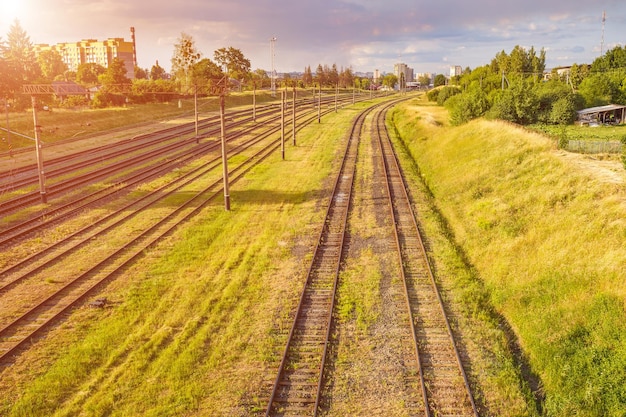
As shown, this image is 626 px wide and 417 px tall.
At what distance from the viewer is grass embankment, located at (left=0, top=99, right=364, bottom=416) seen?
11.3 m

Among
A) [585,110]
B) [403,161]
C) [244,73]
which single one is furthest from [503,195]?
[244,73]

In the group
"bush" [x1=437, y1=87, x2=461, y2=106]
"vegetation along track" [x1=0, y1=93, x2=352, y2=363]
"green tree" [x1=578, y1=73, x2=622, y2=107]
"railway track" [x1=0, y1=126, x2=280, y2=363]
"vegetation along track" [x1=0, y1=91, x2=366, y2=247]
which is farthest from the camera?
"bush" [x1=437, y1=87, x2=461, y2=106]

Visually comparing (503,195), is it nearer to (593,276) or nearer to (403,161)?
(593,276)

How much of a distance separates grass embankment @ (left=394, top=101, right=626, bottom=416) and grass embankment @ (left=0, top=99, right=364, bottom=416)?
7253mm

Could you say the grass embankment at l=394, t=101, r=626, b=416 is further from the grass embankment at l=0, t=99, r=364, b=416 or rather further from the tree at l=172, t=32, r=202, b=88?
the tree at l=172, t=32, r=202, b=88

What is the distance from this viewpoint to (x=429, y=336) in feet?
46.3

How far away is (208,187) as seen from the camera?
32.5 metres

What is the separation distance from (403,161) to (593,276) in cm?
2748

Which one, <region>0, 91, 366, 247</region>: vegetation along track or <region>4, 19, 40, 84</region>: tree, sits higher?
<region>4, 19, 40, 84</region>: tree

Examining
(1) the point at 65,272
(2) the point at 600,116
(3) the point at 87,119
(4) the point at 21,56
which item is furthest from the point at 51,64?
(2) the point at 600,116

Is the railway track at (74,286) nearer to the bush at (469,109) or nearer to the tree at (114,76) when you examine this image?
the bush at (469,109)

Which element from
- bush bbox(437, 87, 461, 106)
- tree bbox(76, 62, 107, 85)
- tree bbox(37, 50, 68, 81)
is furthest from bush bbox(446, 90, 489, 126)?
tree bbox(37, 50, 68, 81)

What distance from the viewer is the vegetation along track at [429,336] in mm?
11359

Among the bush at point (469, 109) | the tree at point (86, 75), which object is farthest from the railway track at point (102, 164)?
the tree at point (86, 75)
